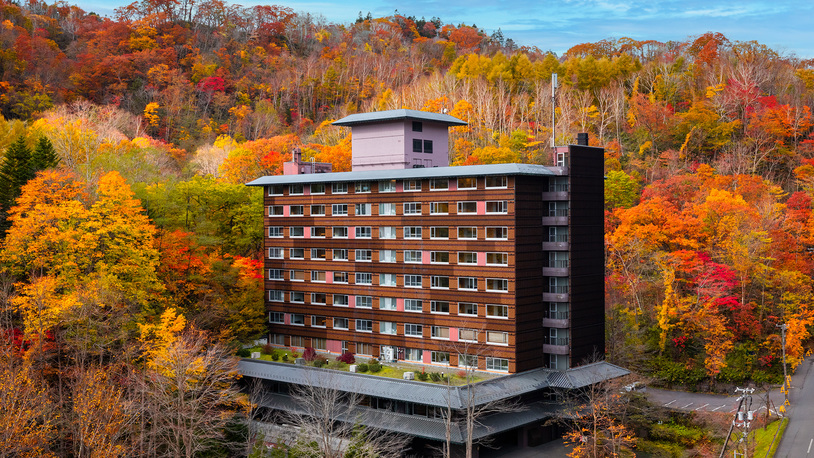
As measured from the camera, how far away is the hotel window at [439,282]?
181 feet

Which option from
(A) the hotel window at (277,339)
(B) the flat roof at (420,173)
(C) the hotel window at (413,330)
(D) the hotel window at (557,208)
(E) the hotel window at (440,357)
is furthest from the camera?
(A) the hotel window at (277,339)

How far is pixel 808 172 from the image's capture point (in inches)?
3319

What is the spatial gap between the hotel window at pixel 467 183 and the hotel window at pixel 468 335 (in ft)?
36.5

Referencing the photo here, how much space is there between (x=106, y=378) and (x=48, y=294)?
7504 millimetres

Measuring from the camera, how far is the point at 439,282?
55.5 meters

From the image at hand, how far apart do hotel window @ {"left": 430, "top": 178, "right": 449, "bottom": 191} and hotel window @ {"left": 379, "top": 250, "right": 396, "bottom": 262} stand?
6547mm

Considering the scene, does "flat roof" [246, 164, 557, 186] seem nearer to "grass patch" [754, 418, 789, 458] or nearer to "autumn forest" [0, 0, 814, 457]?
"autumn forest" [0, 0, 814, 457]

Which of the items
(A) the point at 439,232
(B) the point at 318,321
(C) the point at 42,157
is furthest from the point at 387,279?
(C) the point at 42,157

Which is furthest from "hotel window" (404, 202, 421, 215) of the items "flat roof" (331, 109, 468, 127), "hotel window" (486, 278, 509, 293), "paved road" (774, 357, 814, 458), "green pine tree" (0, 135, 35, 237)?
"green pine tree" (0, 135, 35, 237)

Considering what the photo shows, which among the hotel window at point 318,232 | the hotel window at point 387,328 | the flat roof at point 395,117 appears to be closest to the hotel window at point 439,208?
the flat roof at point 395,117

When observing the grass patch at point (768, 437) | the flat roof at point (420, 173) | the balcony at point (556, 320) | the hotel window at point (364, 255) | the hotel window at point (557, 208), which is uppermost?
the flat roof at point (420, 173)

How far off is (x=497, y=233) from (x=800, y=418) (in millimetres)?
28725

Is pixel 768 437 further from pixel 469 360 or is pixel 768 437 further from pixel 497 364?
pixel 469 360

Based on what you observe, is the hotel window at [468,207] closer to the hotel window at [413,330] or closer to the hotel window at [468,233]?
the hotel window at [468,233]
